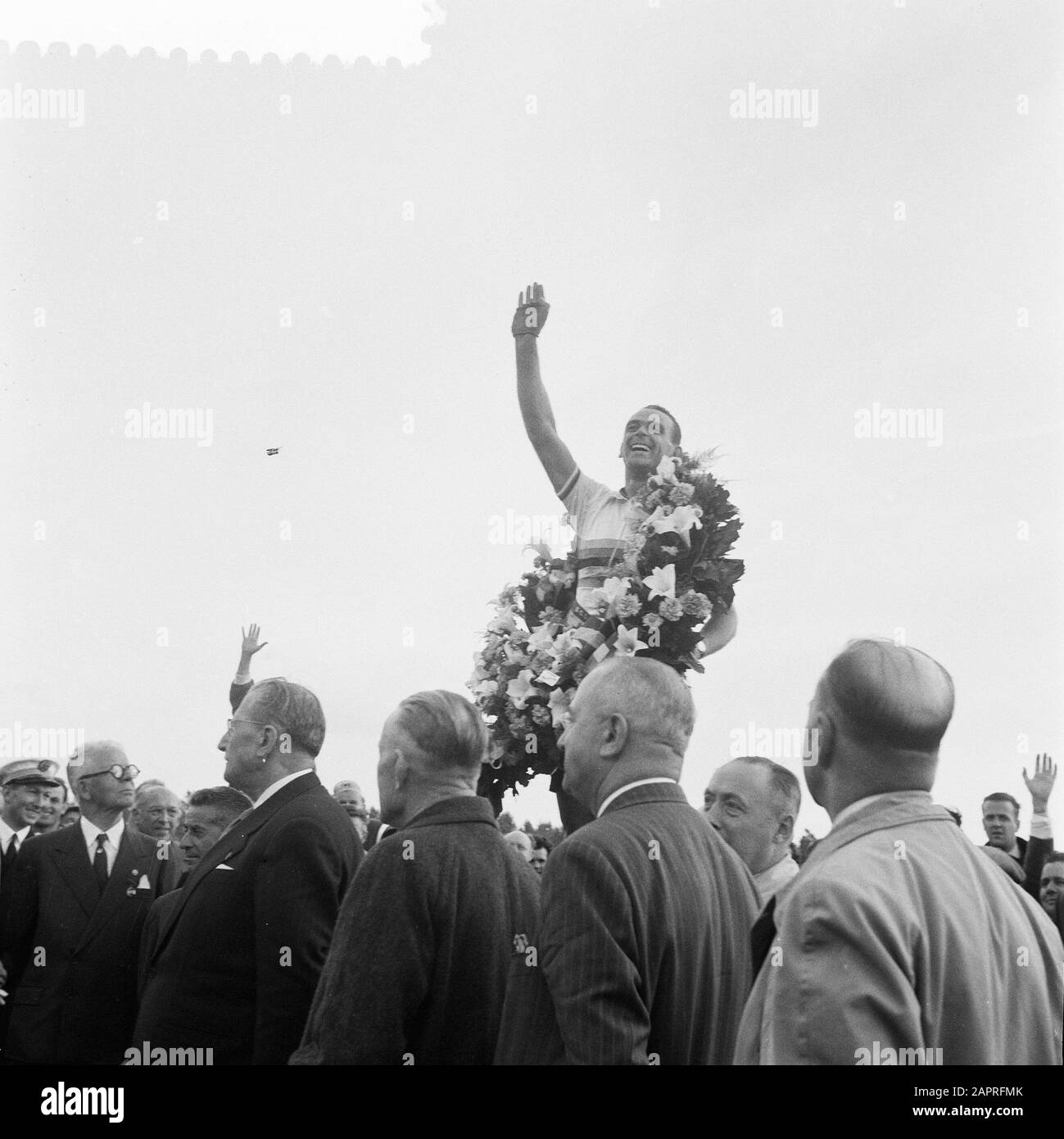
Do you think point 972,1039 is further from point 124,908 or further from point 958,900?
point 124,908

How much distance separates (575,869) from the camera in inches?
121

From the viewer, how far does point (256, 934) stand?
3.98 m

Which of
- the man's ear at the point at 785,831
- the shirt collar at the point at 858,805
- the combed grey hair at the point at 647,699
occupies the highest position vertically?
the combed grey hair at the point at 647,699

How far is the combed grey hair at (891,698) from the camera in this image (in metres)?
2.54

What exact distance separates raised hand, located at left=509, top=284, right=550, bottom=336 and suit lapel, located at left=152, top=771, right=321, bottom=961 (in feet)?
7.87

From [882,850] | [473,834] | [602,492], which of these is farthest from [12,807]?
[882,850]

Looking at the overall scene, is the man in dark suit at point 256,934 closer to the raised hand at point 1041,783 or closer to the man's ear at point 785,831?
the man's ear at point 785,831

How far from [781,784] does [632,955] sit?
6.99ft

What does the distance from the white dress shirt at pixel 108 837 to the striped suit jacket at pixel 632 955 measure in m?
3.14

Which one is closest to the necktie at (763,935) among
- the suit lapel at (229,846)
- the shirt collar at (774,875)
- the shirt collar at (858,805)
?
the shirt collar at (858,805)

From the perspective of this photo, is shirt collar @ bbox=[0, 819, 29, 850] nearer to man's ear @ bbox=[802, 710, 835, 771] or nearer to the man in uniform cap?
the man in uniform cap

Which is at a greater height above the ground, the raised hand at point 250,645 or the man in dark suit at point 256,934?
the raised hand at point 250,645

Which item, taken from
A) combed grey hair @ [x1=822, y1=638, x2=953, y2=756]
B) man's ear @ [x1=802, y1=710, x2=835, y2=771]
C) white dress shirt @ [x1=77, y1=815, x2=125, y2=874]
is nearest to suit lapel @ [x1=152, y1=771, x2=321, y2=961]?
white dress shirt @ [x1=77, y1=815, x2=125, y2=874]
